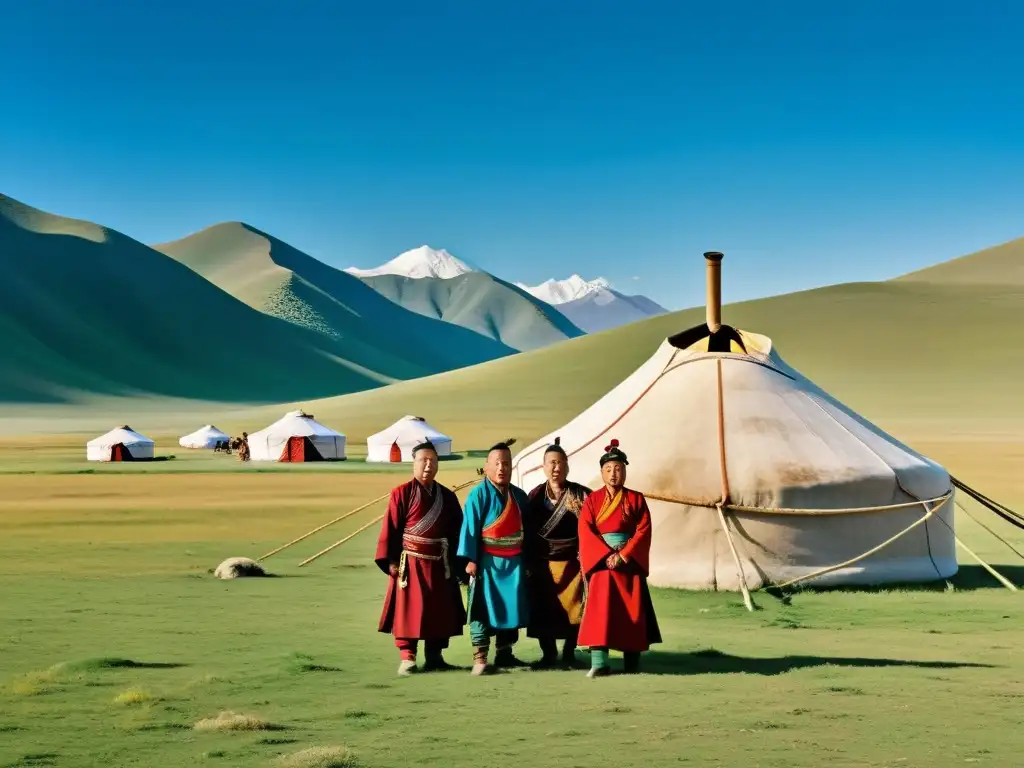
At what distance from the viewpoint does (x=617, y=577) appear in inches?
333

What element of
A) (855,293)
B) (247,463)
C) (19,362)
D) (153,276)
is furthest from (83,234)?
(247,463)

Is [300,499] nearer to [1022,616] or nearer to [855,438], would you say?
[855,438]

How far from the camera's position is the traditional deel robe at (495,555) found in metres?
8.56

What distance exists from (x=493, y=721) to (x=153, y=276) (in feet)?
552

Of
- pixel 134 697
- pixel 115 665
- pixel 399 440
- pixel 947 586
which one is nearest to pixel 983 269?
pixel 399 440

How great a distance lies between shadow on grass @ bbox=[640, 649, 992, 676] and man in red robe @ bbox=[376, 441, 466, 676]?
1.31 m

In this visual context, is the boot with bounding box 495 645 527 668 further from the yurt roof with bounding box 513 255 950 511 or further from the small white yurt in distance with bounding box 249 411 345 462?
the small white yurt in distance with bounding box 249 411 345 462

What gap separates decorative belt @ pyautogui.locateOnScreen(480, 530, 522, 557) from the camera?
861 centimetres

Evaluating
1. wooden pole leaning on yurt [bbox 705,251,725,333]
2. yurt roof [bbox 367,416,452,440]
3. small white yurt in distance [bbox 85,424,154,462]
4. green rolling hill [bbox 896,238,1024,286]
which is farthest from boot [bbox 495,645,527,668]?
green rolling hill [bbox 896,238,1024,286]

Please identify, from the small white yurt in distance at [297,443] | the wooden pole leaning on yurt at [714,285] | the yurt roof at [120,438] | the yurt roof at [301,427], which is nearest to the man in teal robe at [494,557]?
the wooden pole leaning on yurt at [714,285]

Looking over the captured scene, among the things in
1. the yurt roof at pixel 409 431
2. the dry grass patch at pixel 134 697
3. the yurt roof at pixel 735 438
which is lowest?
the dry grass patch at pixel 134 697

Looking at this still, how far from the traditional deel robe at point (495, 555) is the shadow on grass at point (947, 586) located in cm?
443

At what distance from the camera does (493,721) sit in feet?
23.7

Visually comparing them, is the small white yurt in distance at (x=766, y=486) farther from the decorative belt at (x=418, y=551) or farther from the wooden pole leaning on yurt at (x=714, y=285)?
the decorative belt at (x=418, y=551)
